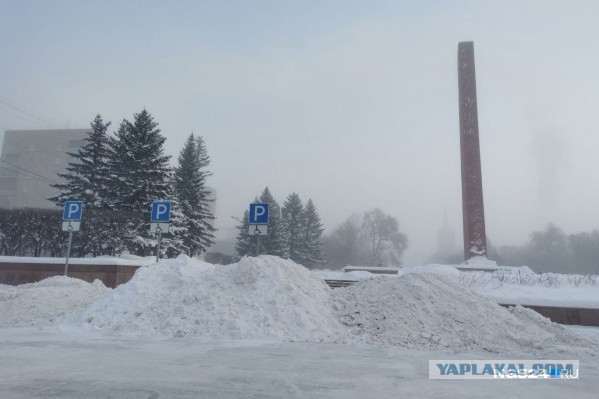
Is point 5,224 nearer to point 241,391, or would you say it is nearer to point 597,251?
point 241,391

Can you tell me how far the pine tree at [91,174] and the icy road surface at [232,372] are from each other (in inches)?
863

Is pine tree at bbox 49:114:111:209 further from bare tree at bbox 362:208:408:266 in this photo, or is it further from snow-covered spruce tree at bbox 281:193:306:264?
bare tree at bbox 362:208:408:266

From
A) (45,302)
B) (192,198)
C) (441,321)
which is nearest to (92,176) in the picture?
(192,198)

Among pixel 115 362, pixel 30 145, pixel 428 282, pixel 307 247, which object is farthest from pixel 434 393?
pixel 30 145

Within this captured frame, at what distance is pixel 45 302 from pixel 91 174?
66.6 feet

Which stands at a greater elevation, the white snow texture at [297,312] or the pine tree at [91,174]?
the pine tree at [91,174]

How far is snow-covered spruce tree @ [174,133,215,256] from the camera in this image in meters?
33.9

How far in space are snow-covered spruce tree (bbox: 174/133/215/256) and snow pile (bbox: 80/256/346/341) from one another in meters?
23.3

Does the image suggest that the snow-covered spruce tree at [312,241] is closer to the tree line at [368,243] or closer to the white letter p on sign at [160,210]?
the tree line at [368,243]

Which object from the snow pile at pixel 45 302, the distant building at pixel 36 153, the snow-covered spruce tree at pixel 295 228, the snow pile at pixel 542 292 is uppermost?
the distant building at pixel 36 153

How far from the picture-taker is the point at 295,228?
185 feet

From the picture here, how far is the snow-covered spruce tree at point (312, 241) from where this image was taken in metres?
55.1

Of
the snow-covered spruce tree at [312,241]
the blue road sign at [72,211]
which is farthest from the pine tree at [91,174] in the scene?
the snow-covered spruce tree at [312,241]

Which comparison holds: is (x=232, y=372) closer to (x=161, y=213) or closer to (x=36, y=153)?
(x=161, y=213)
